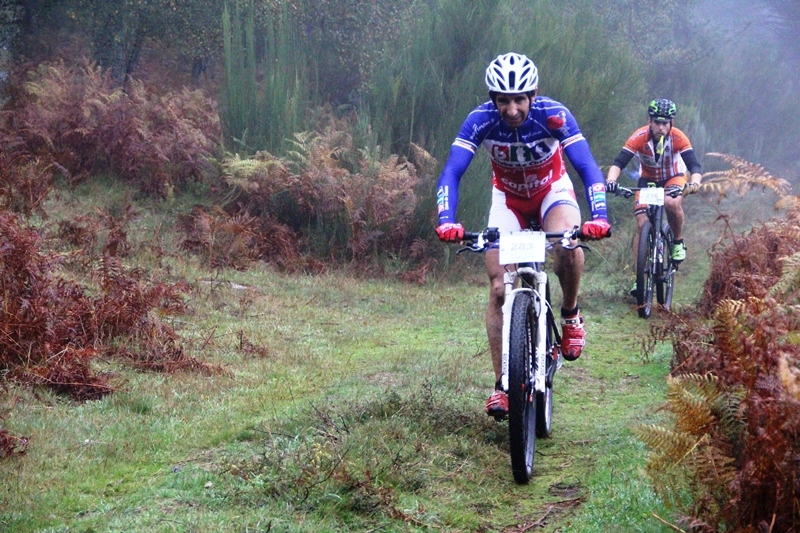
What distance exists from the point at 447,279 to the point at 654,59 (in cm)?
1888

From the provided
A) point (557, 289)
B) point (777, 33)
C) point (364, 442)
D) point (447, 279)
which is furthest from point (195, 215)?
point (777, 33)

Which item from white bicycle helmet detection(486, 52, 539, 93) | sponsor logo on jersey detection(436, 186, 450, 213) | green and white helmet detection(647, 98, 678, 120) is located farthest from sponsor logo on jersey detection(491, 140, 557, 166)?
green and white helmet detection(647, 98, 678, 120)

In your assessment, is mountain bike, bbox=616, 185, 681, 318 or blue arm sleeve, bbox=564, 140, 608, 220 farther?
mountain bike, bbox=616, 185, 681, 318

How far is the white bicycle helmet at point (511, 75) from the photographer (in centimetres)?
519

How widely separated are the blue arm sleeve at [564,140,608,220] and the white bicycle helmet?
476 millimetres

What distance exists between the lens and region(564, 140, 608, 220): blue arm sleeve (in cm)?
521

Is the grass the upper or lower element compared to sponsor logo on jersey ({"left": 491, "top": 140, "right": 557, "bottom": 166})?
lower

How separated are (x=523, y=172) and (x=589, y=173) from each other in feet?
1.50

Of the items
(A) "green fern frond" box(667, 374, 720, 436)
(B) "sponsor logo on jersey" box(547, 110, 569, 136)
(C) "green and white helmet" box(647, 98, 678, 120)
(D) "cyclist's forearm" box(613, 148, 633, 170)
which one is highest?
(C) "green and white helmet" box(647, 98, 678, 120)

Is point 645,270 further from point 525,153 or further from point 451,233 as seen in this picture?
point 451,233

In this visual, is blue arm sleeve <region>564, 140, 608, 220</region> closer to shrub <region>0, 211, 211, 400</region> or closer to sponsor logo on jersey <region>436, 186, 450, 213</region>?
sponsor logo on jersey <region>436, 186, 450, 213</region>

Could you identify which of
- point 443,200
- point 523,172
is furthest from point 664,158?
point 443,200

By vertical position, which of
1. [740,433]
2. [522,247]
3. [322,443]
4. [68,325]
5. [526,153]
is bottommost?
[322,443]

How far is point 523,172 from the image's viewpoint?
221 inches
